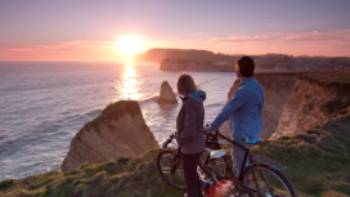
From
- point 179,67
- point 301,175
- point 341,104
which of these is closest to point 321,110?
point 341,104

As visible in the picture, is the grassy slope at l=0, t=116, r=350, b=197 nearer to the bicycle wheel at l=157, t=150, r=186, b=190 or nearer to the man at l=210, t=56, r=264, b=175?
the bicycle wheel at l=157, t=150, r=186, b=190

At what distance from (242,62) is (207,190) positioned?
7.36ft

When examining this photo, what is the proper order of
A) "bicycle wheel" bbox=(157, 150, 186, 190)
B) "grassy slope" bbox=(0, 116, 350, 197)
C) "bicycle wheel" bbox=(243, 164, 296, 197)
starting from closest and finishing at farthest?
1. "bicycle wheel" bbox=(243, 164, 296, 197)
2. "bicycle wheel" bbox=(157, 150, 186, 190)
3. "grassy slope" bbox=(0, 116, 350, 197)

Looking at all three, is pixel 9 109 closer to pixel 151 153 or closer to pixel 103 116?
pixel 103 116

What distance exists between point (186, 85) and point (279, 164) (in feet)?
14.8

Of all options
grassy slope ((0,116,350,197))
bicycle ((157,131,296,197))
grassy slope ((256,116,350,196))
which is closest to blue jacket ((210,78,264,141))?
bicycle ((157,131,296,197))

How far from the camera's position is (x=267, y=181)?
4.38 metres

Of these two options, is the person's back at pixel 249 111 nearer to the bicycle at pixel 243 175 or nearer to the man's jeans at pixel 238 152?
the man's jeans at pixel 238 152

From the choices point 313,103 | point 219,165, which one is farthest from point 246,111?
point 313,103

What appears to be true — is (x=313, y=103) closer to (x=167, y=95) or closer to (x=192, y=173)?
(x=192, y=173)

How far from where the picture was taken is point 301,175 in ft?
23.4

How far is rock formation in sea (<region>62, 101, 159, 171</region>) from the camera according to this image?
17.9m

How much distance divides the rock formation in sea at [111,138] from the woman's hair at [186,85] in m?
14.3

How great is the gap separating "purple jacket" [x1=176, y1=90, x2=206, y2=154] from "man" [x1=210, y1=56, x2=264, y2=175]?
0.26 m
